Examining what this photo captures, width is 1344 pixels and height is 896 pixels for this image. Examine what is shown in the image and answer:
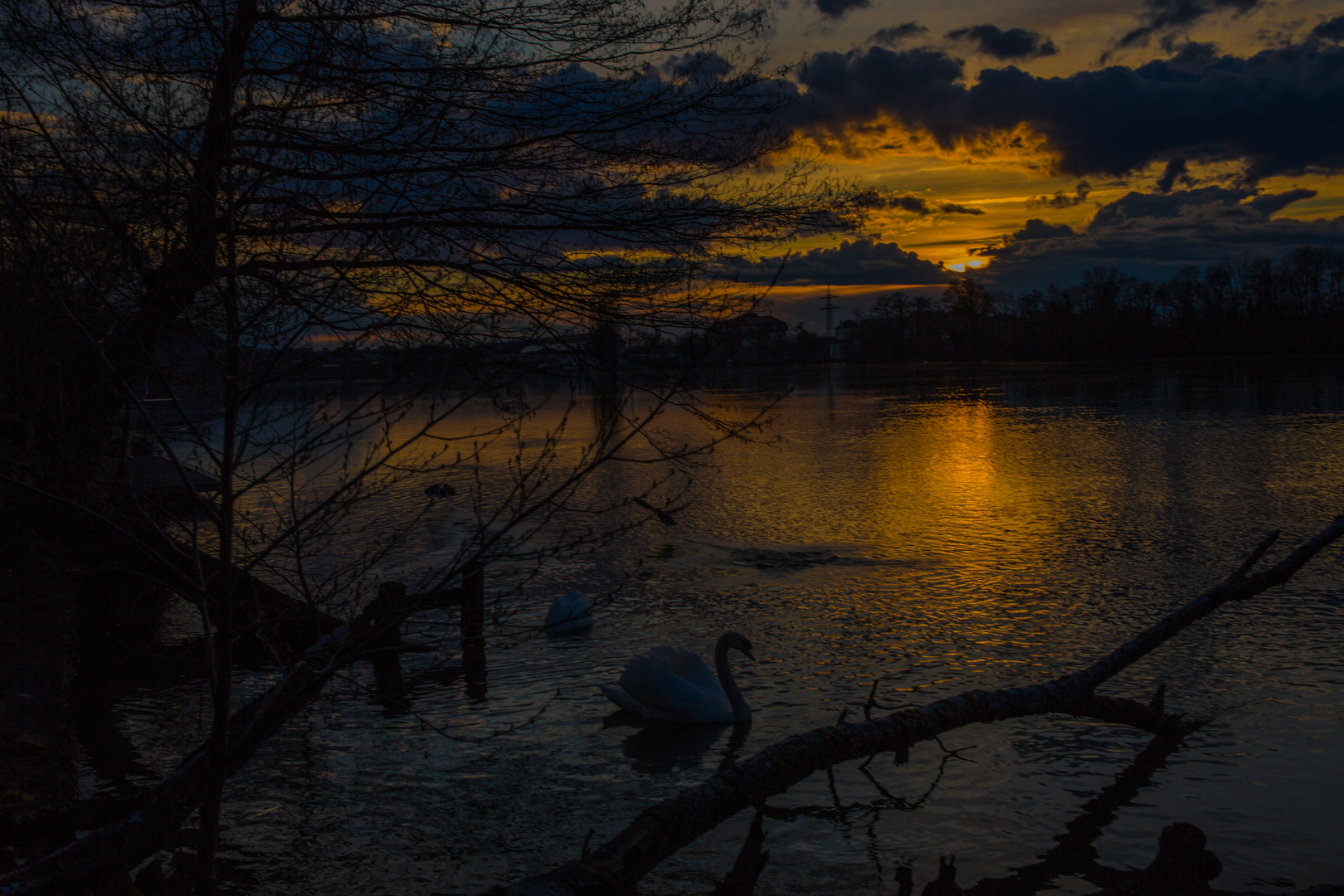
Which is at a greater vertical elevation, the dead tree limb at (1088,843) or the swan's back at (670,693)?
the swan's back at (670,693)

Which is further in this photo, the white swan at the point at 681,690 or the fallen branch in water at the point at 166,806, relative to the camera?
the white swan at the point at 681,690

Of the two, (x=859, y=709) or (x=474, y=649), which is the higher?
(x=474, y=649)

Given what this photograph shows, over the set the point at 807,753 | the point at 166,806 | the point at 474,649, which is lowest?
the point at 474,649

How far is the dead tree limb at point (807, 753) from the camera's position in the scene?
8.83ft

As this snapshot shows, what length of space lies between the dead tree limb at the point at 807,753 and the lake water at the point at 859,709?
689 mm

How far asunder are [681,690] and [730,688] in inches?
13.5

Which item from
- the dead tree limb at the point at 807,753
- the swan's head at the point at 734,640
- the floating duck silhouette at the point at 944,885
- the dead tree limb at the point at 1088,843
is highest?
the dead tree limb at the point at 807,753

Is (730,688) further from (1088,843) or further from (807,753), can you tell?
(807,753)

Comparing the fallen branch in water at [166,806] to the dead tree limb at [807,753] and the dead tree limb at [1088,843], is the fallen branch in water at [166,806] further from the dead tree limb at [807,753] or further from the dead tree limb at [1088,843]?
the dead tree limb at [1088,843]

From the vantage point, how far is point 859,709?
659cm

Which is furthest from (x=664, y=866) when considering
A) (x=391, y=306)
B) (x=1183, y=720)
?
(x=1183, y=720)

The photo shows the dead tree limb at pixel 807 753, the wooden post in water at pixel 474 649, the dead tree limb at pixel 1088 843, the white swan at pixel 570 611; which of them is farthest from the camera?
the white swan at pixel 570 611

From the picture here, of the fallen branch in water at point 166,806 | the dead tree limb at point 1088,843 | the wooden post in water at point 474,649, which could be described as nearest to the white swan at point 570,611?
the wooden post in water at point 474,649

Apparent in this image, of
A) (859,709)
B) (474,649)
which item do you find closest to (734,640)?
(859,709)
